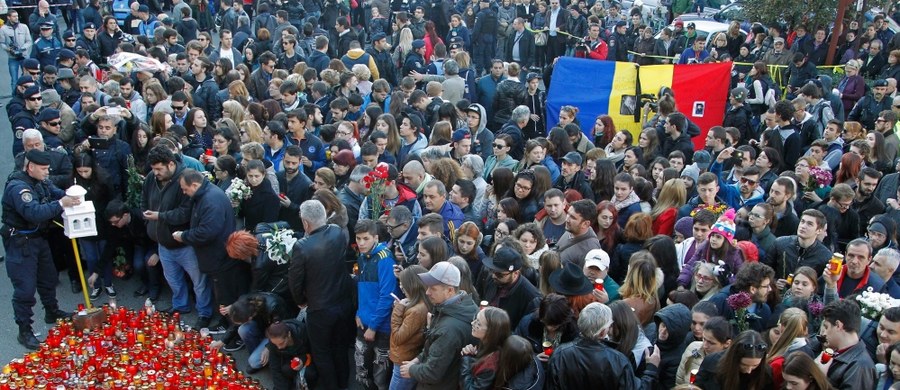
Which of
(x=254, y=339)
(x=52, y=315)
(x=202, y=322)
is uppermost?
(x=254, y=339)

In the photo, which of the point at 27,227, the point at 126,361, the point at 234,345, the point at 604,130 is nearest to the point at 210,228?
the point at 234,345

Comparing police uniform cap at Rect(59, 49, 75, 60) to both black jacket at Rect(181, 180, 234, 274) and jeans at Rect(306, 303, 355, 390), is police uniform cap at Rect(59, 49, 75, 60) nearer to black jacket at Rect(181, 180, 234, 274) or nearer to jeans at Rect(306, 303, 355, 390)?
black jacket at Rect(181, 180, 234, 274)

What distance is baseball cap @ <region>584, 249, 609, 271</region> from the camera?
6.04 metres

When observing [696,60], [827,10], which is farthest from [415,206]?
[827,10]

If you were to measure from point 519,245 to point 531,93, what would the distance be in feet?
19.5

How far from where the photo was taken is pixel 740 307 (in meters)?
5.57

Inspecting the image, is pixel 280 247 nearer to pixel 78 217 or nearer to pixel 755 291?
pixel 78 217

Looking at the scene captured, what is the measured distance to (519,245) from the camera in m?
6.30

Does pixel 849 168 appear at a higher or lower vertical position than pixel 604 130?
higher

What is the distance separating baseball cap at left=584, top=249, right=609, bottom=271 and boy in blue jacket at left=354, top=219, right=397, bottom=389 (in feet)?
4.78

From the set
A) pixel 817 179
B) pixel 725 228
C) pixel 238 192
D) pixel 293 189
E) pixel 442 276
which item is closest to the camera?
pixel 442 276

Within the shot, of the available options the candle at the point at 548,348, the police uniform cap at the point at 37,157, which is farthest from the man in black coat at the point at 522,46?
the candle at the point at 548,348

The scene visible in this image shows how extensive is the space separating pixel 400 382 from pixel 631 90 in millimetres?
7625

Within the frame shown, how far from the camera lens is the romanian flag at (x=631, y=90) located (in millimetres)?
12242
